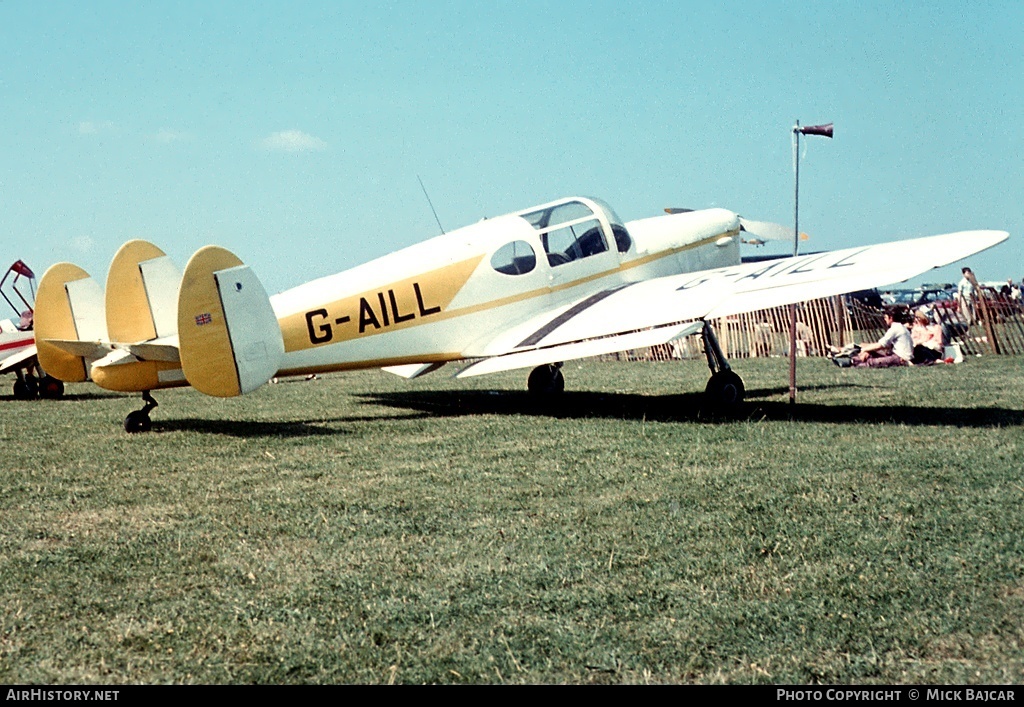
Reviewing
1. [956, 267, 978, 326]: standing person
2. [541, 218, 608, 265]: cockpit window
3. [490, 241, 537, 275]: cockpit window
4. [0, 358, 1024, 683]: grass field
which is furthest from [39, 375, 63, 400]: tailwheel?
[956, 267, 978, 326]: standing person

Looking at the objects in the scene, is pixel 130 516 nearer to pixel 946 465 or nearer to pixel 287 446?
pixel 287 446

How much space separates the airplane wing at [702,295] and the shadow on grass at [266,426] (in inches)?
50.3

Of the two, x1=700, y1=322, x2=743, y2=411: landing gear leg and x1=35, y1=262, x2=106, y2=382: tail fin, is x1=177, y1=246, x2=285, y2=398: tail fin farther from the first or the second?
x1=700, y1=322, x2=743, y2=411: landing gear leg

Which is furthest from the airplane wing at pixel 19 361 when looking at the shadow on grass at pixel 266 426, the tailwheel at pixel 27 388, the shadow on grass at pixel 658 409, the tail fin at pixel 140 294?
the tail fin at pixel 140 294

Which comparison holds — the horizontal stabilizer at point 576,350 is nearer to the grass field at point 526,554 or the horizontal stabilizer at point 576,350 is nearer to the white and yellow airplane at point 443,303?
the white and yellow airplane at point 443,303

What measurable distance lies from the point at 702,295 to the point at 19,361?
1165 centimetres

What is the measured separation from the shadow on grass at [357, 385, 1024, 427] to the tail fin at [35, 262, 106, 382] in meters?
3.25

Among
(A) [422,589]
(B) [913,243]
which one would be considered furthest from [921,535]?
(B) [913,243]

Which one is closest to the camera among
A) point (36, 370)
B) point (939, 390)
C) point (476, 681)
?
point (476, 681)

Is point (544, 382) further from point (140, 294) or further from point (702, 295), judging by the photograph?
Answer: point (140, 294)

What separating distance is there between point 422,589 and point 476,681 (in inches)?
33.7

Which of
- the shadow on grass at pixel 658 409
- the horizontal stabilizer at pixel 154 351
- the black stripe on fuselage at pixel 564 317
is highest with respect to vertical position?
the horizontal stabilizer at pixel 154 351

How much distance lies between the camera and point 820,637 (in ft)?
9.90

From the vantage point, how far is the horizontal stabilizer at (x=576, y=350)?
27.8 feet
